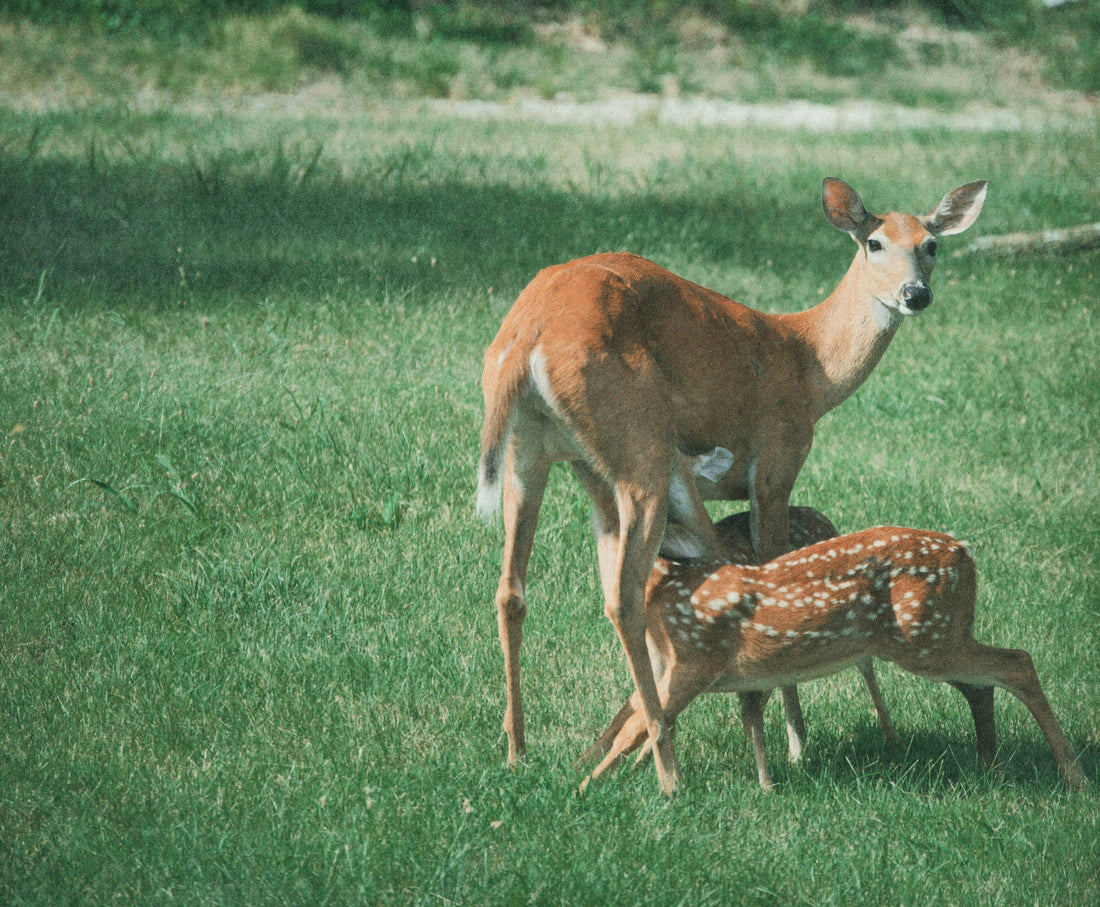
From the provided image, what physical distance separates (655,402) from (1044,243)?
24.4 feet

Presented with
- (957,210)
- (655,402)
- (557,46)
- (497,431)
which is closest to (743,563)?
(655,402)

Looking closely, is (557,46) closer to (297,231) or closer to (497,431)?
(297,231)

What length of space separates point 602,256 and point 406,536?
165 cm

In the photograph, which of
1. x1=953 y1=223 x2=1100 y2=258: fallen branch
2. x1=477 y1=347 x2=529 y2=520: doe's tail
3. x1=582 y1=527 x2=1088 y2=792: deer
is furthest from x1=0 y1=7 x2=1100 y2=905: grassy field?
x1=477 y1=347 x2=529 y2=520: doe's tail

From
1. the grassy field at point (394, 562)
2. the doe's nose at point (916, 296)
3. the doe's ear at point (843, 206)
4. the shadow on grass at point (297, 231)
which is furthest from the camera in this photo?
the shadow on grass at point (297, 231)

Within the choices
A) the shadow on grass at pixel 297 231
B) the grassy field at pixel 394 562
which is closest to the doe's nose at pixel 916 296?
the grassy field at pixel 394 562

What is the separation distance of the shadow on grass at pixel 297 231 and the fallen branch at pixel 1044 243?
1418 millimetres

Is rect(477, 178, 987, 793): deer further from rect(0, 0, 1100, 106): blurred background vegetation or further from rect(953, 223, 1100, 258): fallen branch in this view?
rect(0, 0, 1100, 106): blurred background vegetation

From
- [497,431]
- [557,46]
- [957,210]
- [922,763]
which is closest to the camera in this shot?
[497,431]

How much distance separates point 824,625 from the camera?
3836 mm

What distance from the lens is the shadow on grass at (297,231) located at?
7910mm

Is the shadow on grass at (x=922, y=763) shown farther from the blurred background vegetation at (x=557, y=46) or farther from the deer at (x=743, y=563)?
the blurred background vegetation at (x=557, y=46)

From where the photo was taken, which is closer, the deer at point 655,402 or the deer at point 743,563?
the deer at point 655,402

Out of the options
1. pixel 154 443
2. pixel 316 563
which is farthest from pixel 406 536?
pixel 154 443
